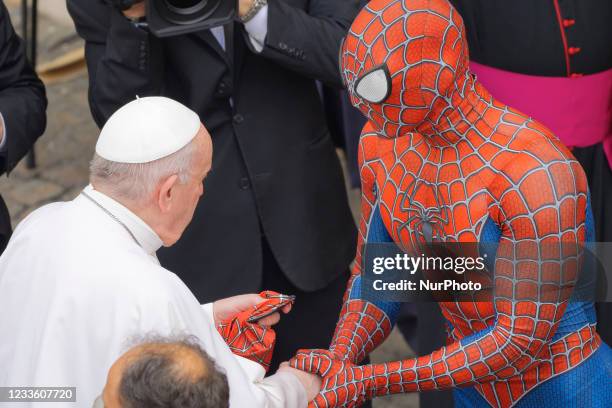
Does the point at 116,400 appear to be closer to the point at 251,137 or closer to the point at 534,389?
the point at 534,389

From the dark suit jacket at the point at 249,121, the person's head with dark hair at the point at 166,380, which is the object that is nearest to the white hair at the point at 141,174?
the person's head with dark hair at the point at 166,380

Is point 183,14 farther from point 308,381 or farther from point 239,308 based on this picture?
point 308,381

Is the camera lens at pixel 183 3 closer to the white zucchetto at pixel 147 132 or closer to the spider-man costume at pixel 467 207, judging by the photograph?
the white zucchetto at pixel 147 132

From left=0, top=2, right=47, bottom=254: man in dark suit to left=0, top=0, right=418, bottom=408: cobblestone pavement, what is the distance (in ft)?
7.47

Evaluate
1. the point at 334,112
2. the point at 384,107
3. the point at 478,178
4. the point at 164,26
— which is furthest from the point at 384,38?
the point at 334,112

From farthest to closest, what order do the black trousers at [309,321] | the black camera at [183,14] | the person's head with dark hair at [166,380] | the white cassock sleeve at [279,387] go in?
the black trousers at [309,321]
the black camera at [183,14]
the white cassock sleeve at [279,387]
the person's head with dark hair at [166,380]

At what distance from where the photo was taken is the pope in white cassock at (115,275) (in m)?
2.25

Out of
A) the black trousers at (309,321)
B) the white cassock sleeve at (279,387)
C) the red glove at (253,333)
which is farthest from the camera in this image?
the black trousers at (309,321)

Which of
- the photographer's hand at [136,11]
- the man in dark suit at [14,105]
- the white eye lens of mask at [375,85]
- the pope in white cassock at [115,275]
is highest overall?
the white eye lens of mask at [375,85]

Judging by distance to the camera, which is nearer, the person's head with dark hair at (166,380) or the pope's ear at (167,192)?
the person's head with dark hair at (166,380)

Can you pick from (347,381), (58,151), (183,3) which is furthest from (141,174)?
(58,151)

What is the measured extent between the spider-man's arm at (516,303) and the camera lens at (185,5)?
3.34 feet

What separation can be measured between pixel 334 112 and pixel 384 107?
1.78 m

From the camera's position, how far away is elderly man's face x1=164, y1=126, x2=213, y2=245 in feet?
7.95
